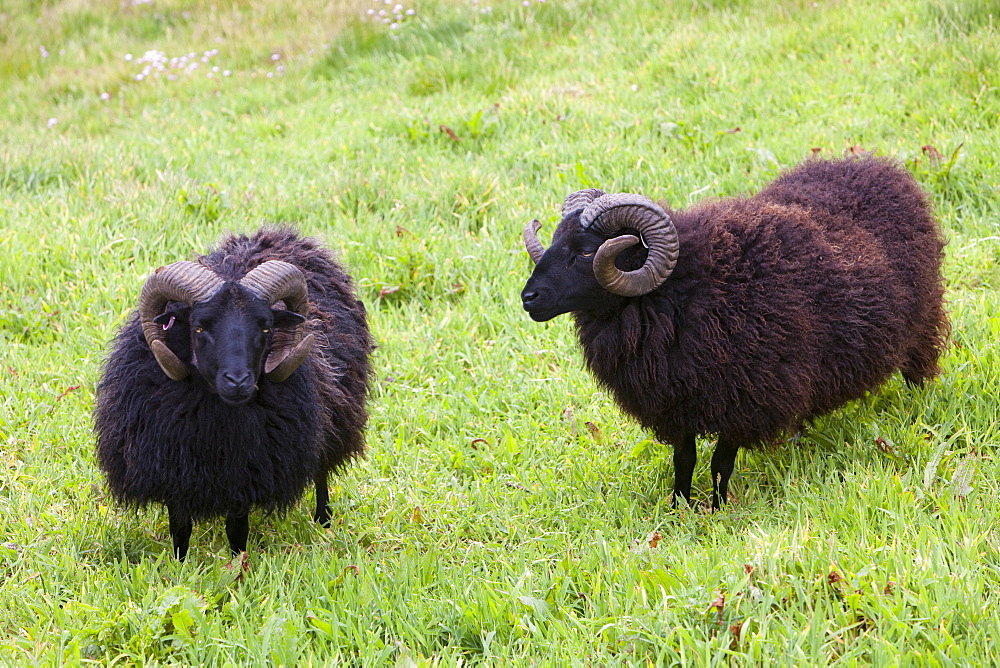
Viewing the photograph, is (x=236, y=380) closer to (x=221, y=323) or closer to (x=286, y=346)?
(x=221, y=323)

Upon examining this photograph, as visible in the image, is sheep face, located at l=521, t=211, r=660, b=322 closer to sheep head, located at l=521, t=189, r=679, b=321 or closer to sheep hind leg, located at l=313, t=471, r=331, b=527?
sheep head, located at l=521, t=189, r=679, b=321

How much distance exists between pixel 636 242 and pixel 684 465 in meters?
1.23

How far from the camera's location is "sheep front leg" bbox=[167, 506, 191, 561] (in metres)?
4.38

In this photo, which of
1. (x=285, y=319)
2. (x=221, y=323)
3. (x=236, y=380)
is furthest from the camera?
(x=285, y=319)

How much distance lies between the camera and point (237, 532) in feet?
14.9

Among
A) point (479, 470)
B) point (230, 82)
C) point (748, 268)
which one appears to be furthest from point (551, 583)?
point (230, 82)

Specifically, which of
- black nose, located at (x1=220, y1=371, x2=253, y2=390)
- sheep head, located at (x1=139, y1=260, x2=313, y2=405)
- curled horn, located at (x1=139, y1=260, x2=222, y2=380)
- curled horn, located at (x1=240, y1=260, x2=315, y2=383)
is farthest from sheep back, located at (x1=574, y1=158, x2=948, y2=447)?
curled horn, located at (x1=139, y1=260, x2=222, y2=380)

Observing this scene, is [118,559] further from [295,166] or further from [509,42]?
[509,42]

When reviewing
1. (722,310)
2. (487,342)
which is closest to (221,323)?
(722,310)

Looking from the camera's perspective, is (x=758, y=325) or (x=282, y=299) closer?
(x=282, y=299)

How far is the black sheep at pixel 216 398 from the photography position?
4.07 m

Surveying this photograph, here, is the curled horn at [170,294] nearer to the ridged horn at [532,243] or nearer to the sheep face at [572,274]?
the sheep face at [572,274]

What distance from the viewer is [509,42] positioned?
10.5 m

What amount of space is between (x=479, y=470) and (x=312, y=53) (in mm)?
7672
